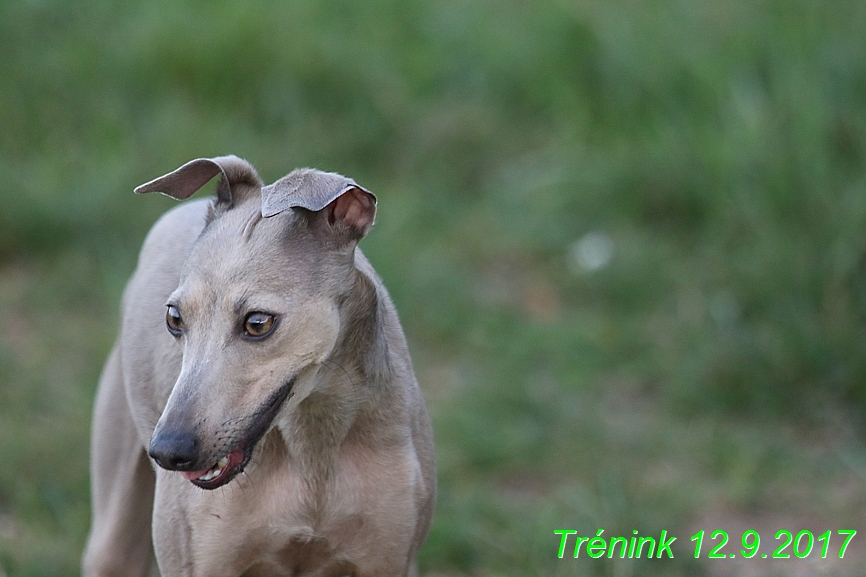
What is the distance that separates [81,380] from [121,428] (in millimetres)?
2008

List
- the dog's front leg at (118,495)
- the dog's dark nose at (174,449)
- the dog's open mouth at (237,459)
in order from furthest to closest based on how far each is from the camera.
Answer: the dog's front leg at (118,495) < the dog's open mouth at (237,459) < the dog's dark nose at (174,449)

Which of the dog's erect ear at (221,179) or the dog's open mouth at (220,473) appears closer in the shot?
the dog's open mouth at (220,473)

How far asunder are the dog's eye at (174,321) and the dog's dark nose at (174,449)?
0.92 ft

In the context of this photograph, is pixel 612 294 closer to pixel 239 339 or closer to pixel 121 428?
pixel 121 428

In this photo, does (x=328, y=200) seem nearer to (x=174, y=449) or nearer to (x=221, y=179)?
(x=221, y=179)

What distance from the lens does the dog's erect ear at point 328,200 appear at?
255 cm

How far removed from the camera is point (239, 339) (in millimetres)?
2523

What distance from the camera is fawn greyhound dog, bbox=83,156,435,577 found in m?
2.52

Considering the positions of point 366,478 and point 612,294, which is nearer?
point 366,478

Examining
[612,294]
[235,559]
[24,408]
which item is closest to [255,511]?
[235,559]

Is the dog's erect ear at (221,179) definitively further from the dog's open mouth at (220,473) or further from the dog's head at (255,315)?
the dog's open mouth at (220,473)

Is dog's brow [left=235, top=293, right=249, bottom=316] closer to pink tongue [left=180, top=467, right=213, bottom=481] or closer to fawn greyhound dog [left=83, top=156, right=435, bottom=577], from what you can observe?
fawn greyhound dog [left=83, top=156, right=435, bottom=577]

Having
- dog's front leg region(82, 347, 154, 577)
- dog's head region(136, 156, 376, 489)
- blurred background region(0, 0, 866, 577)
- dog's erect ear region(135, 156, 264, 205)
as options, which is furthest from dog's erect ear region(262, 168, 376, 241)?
blurred background region(0, 0, 866, 577)

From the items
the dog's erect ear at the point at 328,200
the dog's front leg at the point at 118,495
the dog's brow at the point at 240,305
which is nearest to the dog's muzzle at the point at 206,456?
the dog's brow at the point at 240,305
